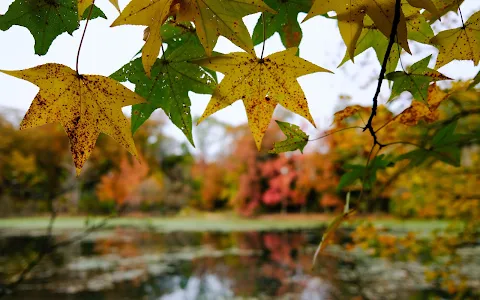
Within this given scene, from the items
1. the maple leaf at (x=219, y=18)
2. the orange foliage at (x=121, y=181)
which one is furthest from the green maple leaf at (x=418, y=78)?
the orange foliage at (x=121, y=181)

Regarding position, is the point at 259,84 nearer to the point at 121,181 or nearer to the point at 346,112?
the point at 346,112

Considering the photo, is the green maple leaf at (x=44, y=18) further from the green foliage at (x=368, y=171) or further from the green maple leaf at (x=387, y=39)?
the green foliage at (x=368, y=171)

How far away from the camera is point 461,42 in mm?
320

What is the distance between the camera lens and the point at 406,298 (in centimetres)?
418

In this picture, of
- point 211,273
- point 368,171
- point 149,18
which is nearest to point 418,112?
point 368,171

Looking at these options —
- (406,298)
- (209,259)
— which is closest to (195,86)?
(406,298)

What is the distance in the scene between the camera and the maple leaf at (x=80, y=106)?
254 millimetres

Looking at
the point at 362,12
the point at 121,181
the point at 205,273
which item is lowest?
the point at 205,273

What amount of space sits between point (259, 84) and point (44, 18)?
0.17 meters

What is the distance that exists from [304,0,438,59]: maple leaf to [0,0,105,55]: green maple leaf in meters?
0.17

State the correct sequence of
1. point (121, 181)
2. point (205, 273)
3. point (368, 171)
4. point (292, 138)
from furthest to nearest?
point (121, 181), point (205, 273), point (368, 171), point (292, 138)

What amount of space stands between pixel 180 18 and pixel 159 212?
16984 millimetres

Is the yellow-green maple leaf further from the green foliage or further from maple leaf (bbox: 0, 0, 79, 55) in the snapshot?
the green foliage

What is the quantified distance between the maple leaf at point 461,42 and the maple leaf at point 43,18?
292 mm
